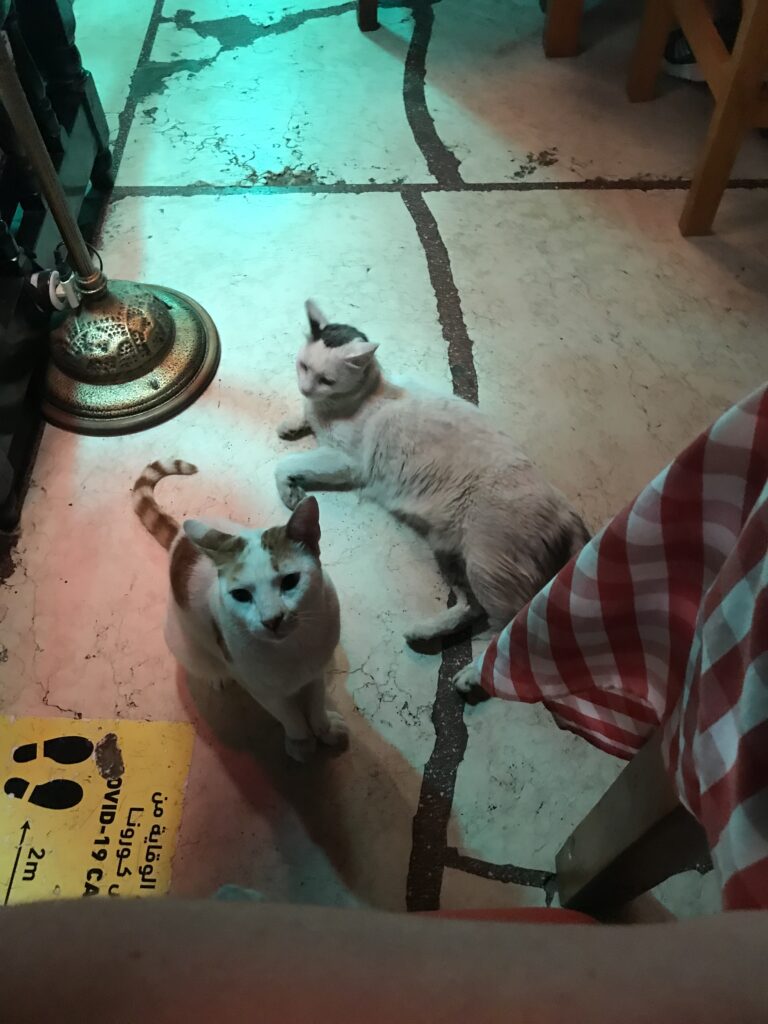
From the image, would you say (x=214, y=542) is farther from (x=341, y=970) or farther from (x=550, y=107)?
(x=550, y=107)

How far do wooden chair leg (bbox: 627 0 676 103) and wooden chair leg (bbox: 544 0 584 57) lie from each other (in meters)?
0.19

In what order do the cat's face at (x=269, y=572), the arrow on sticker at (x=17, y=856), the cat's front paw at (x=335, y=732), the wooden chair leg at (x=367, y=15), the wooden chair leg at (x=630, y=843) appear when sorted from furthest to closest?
the wooden chair leg at (x=367, y=15) → the cat's front paw at (x=335, y=732) → the arrow on sticker at (x=17, y=856) → the cat's face at (x=269, y=572) → the wooden chair leg at (x=630, y=843)

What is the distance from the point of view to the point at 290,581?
0.88 meters

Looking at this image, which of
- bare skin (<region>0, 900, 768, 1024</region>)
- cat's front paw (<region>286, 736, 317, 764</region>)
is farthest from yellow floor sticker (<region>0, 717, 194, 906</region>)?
bare skin (<region>0, 900, 768, 1024</region>)

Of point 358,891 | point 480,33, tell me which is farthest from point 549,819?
point 480,33

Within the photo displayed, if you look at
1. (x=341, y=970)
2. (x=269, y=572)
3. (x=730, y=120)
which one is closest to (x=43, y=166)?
(x=269, y=572)

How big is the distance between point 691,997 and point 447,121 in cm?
218

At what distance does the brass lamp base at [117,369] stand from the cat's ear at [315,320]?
0.32m

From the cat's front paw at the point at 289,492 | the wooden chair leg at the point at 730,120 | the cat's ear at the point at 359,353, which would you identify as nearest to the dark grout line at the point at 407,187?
the wooden chair leg at the point at 730,120

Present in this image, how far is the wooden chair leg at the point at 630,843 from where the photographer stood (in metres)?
0.66

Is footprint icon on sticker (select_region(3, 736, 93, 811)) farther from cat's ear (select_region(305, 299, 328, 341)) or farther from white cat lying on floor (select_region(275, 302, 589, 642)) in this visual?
cat's ear (select_region(305, 299, 328, 341))

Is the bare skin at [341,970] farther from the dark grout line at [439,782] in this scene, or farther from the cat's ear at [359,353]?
the cat's ear at [359,353]

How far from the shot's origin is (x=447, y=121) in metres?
2.03

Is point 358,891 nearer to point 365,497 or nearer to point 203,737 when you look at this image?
point 203,737
